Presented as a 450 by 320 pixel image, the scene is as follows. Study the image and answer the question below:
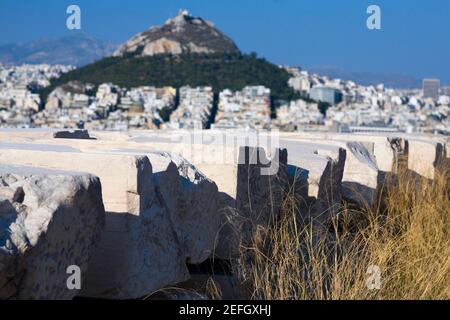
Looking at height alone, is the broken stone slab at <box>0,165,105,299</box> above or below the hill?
below

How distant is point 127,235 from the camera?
261cm

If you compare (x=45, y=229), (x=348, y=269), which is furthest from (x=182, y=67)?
(x=45, y=229)

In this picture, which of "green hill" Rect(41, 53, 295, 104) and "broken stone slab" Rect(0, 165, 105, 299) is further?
"green hill" Rect(41, 53, 295, 104)

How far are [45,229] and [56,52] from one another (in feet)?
534

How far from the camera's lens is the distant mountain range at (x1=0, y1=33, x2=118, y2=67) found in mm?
153250

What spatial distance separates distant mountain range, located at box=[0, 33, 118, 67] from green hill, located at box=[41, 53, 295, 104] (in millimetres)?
44749

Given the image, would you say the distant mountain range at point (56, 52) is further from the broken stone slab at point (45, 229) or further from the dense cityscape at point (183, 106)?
the broken stone slab at point (45, 229)

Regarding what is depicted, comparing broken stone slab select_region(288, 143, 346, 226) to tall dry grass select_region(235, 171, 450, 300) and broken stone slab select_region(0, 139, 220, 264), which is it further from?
broken stone slab select_region(0, 139, 220, 264)

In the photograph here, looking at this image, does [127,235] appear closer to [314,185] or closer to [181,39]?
[314,185]

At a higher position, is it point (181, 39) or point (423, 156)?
point (181, 39)

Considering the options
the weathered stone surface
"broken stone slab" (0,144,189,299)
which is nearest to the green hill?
the weathered stone surface

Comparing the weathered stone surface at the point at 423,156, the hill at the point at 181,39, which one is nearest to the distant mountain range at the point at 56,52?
the hill at the point at 181,39

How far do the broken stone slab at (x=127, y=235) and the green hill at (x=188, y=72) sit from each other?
9381 centimetres
